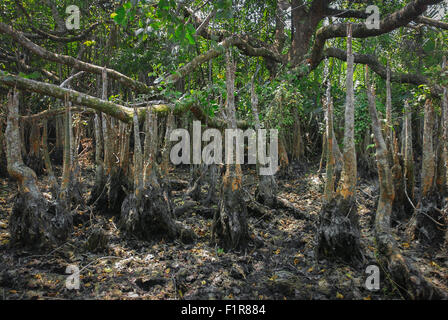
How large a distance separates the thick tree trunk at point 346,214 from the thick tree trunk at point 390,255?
0.24 metres

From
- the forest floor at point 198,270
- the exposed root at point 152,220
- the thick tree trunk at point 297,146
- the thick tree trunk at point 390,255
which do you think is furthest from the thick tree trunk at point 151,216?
the thick tree trunk at point 297,146

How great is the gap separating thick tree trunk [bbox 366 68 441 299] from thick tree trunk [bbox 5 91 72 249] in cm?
334

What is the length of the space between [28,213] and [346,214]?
3356 mm

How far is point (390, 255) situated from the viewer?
2.95 meters

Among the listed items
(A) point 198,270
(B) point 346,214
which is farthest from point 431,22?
(A) point 198,270

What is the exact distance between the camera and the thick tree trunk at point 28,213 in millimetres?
3627

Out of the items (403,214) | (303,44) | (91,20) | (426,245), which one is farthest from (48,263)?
(303,44)

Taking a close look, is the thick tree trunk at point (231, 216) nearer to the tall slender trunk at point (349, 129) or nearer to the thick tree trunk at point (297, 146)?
the tall slender trunk at point (349, 129)

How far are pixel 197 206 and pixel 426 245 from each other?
131 inches

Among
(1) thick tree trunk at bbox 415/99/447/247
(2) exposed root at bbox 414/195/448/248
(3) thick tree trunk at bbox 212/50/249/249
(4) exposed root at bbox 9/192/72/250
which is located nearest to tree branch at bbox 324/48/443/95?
(1) thick tree trunk at bbox 415/99/447/247

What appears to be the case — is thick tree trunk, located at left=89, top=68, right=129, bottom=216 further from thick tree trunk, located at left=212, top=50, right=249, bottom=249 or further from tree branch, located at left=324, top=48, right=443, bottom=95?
tree branch, located at left=324, top=48, right=443, bottom=95

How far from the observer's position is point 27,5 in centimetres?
818

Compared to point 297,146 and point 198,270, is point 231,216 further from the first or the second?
point 297,146

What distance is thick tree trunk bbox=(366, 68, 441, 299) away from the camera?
2680 millimetres
